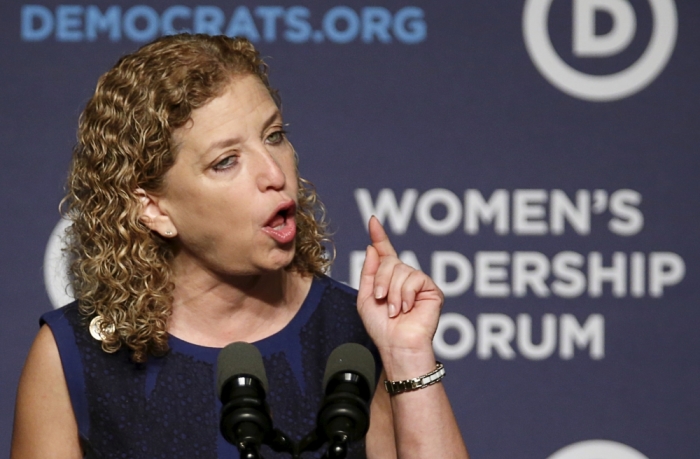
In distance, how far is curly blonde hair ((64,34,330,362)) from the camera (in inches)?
51.3

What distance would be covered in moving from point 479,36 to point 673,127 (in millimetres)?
454

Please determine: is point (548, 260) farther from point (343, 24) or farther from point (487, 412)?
point (343, 24)

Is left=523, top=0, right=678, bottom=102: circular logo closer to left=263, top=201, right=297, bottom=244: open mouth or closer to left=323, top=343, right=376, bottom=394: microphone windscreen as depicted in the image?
left=263, top=201, right=297, bottom=244: open mouth

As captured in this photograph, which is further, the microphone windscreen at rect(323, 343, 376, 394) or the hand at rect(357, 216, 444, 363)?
the hand at rect(357, 216, 444, 363)

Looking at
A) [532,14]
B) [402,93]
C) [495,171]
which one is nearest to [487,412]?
[495,171]

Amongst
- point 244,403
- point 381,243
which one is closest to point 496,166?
point 381,243

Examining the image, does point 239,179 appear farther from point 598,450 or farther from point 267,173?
point 598,450

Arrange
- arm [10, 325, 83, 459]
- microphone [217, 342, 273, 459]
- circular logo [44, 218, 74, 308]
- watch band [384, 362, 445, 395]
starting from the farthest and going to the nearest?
circular logo [44, 218, 74, 308], arm [10, 325, 83, 459], watch band [384, 362, 445, 395], microphone [217, 342, 273, 459]

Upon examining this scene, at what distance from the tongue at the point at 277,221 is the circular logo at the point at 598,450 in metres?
1.08

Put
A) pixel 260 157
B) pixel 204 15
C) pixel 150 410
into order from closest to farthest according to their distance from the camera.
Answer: pixel 260 157, pixel 150 410, pixel 204 15

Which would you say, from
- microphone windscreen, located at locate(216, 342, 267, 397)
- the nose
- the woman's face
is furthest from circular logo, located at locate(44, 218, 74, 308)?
microphone windscreen, located at locate(216, 342, 267, 397)

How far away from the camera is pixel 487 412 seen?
209 centimetres

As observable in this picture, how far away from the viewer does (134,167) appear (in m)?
1.33

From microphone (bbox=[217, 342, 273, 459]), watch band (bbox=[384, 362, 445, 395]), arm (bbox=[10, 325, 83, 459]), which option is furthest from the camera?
arm (bbox=[10, 325, 83, 459])
